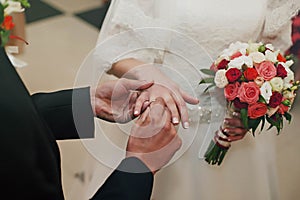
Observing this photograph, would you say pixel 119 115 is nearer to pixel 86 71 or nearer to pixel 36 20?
pixel 86 71

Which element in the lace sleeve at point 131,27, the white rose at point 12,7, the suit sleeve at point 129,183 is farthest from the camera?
the white rose at point 12,7

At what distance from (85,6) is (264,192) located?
6.45 feet

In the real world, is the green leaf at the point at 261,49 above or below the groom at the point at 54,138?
above

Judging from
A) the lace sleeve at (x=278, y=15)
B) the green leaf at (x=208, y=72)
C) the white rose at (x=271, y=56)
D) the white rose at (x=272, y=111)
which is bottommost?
the white rose at (x=272, y=111)

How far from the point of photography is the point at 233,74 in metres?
1.09

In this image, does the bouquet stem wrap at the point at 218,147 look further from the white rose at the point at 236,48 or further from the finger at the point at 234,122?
the white rose at the point at 236,48

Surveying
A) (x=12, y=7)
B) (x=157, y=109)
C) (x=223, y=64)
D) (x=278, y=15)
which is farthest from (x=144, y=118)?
(x=12, y=7)

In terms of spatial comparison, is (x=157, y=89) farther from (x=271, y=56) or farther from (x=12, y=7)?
(x=12, y=7)

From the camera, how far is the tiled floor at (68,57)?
1.92m

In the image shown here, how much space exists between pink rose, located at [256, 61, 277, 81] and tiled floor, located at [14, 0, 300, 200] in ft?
2.16

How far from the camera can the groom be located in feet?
2.43

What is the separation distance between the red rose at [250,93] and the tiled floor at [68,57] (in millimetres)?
619

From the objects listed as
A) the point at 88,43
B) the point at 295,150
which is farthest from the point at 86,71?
the point at 88,43

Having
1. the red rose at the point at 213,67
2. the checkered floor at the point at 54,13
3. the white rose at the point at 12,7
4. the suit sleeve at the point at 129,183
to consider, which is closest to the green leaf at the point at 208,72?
the red rose at the point at 213,67
